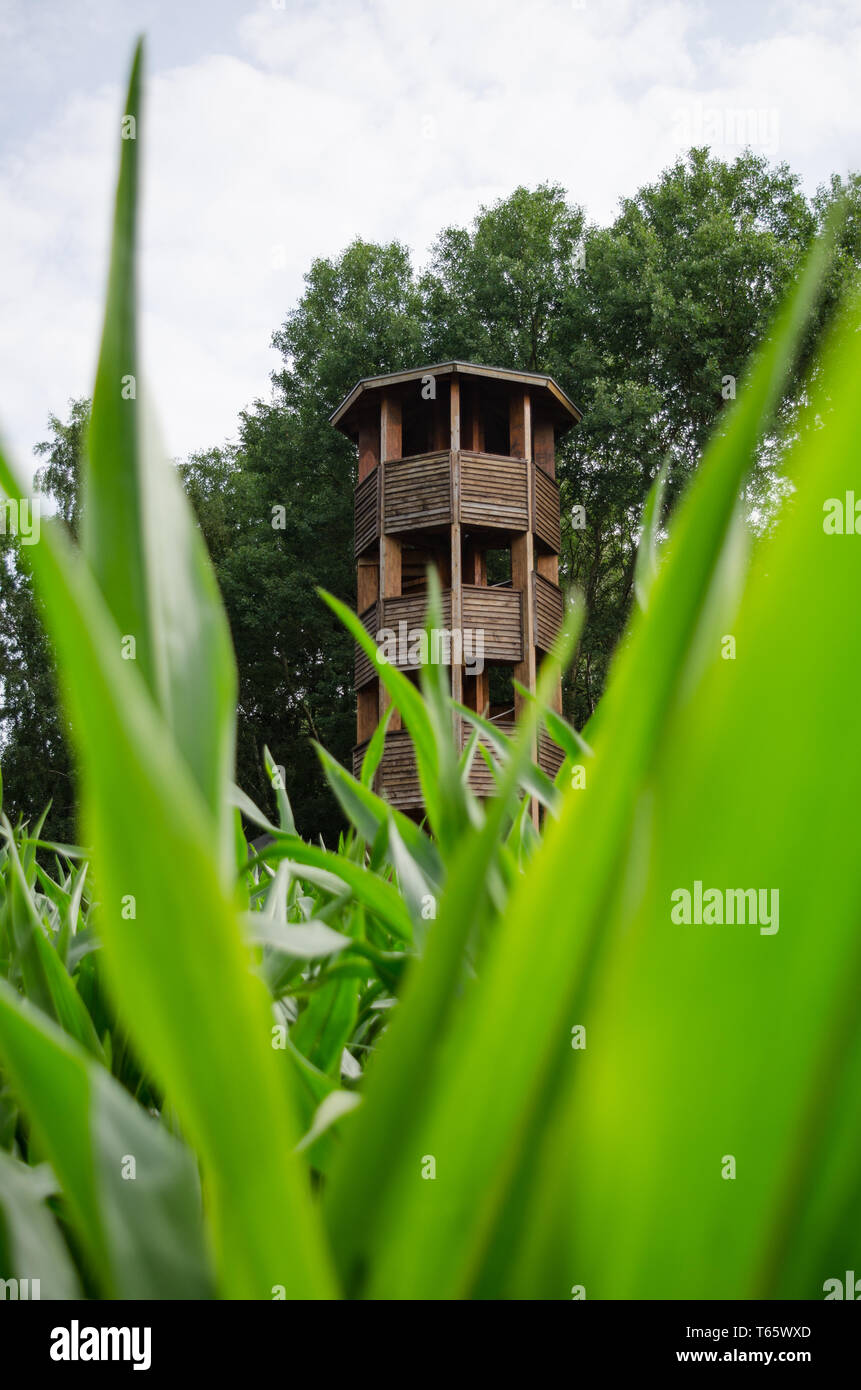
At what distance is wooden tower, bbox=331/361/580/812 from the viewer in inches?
418

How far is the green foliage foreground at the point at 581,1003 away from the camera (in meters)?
0.10

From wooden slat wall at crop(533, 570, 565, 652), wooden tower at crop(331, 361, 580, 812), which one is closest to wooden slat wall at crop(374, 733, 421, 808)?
wooden tower at crop(331, 361, 580, 812)

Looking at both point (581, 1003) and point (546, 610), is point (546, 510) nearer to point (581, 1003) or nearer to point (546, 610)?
point (546, 610)

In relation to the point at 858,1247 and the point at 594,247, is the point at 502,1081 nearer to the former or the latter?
the point at 858,1247

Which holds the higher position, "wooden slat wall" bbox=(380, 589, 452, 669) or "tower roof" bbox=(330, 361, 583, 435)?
"tower roof" bbox=(330, 361, 583, 435)

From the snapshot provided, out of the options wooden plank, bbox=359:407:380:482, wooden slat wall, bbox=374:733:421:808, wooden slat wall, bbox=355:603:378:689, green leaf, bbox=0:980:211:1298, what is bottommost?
green leaf, bbox=0:980:211:1298

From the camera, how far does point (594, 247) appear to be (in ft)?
45.9

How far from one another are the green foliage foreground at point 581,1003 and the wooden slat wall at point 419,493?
10882 millimetres

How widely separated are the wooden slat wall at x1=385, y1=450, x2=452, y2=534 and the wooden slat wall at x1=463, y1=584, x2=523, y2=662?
3.12 ft

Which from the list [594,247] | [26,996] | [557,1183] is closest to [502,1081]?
[557,1183]

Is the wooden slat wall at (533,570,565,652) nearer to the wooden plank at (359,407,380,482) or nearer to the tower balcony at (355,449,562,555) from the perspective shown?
the tower balcony at (355,449,562,555)

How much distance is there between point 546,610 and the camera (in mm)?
11359

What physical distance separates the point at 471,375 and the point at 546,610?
287cm

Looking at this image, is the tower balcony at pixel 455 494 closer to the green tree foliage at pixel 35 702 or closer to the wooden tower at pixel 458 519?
the wooden tower at pixel 458 519
